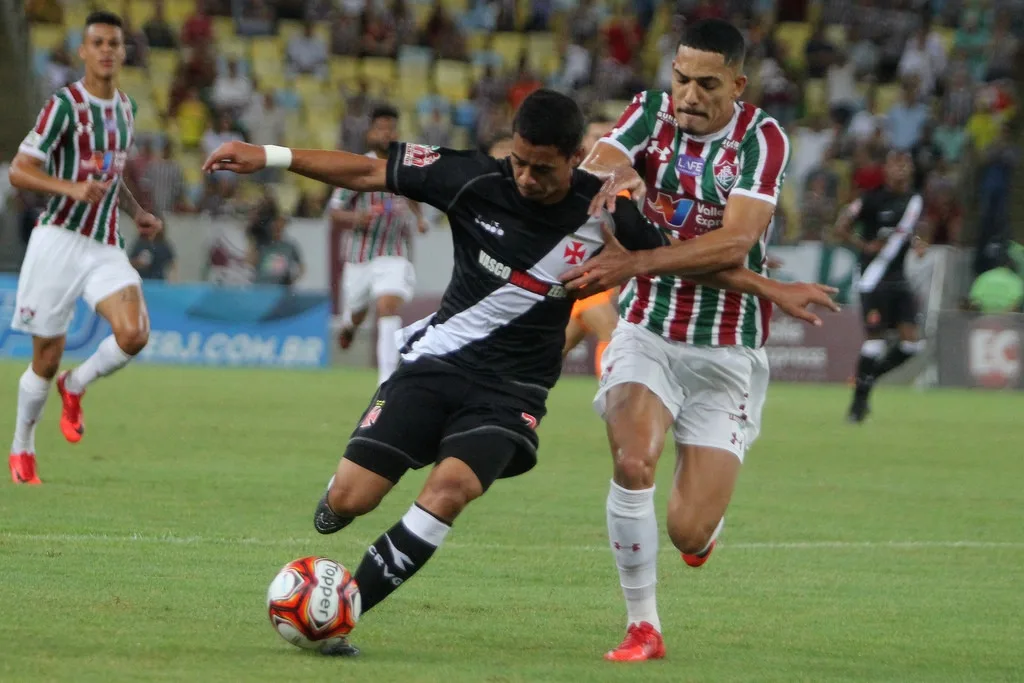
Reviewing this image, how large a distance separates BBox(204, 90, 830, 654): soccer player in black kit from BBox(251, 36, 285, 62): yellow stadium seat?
20.9 m

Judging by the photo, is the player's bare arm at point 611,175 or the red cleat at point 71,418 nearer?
the player's bare arm at point 611,175

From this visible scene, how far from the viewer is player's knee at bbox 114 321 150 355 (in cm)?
960

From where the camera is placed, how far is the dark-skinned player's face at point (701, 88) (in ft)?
21.6

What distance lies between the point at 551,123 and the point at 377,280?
10.8 meters

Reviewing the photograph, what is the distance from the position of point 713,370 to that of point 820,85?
2076 centimetres

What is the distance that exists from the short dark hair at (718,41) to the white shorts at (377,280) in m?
9.69

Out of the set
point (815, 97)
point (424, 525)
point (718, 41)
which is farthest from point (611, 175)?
point (815, 97)

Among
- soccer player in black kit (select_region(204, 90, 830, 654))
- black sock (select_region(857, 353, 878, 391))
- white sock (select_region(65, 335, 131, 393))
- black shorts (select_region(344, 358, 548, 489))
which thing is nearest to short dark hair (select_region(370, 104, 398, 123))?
black sock (select_region(857, 353, 878, 391))

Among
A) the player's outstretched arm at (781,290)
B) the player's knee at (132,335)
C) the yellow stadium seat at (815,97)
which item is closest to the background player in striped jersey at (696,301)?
the player's outstretched arm at (781,290)

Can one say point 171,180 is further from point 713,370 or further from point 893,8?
point 713,370

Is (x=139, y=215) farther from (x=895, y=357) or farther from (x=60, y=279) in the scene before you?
(x=895, y=357)

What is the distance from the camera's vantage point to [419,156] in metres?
5.99

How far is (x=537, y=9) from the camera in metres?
27.6

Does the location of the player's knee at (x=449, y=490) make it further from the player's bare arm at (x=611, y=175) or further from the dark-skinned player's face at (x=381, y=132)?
the dark-skinned player's face at (x=381, y=132)
